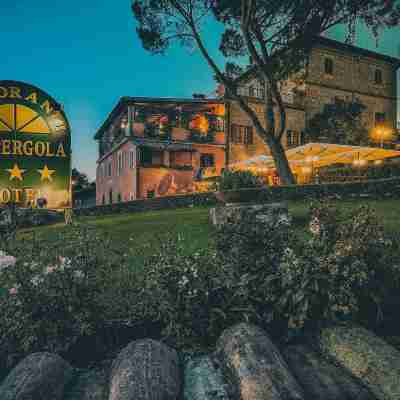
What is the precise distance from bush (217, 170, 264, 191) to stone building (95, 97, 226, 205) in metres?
14.7

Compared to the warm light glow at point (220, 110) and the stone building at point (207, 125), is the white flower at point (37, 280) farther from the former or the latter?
the warm light glow at point (220, 110)

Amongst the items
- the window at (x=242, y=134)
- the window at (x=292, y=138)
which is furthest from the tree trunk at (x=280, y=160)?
the window at (x=292, y=138)

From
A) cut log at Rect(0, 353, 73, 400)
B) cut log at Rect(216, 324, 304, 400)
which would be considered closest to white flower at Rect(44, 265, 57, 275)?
cut log at Rect(0, 353, 73, 400)

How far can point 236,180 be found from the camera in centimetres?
811

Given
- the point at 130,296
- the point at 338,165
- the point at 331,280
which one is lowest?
the point at 130,296

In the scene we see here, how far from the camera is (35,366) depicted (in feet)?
7.62

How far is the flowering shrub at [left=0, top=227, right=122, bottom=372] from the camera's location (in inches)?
109

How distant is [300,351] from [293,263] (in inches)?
29.0

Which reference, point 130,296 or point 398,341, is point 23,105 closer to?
point 130,296

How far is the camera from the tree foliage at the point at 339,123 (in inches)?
992

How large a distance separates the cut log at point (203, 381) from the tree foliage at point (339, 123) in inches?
1000

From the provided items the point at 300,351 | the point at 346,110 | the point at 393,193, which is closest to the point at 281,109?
the point at 393,193

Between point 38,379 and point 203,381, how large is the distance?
115cm

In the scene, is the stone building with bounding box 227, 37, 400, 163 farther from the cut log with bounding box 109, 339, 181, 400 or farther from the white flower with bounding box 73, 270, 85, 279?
the cut log with bounding box 109, 339, 181, 400
